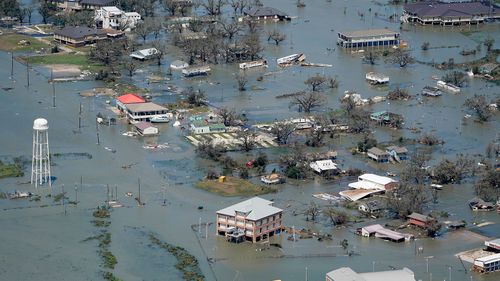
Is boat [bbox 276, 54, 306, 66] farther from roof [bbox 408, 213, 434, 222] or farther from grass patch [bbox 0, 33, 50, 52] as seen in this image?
roof [bbox 408, 213, 434, 222]

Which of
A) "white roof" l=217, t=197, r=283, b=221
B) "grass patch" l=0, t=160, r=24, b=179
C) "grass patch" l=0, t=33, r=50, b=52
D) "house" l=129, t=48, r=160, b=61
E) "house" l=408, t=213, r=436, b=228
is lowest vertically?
"grass patch" l=0, t=33, r=50, b=52

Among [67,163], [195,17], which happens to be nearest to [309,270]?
[67,163]

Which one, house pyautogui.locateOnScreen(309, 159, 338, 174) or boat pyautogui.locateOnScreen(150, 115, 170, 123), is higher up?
house pyautogui.locateOnScreen(309, 159, 338, 174)

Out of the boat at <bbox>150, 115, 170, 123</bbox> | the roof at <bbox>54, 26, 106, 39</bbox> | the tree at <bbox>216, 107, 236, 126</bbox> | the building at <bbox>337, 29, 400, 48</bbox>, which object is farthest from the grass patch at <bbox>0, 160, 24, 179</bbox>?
the building at <bbox>337, 29, 400, 48</bbox>

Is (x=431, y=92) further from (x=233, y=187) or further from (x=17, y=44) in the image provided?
(x=17, y=44)

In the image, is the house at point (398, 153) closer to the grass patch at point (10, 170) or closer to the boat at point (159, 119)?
the boat at point (159, 119)

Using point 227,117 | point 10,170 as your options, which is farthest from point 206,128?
point 10,170

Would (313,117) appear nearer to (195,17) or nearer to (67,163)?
(67,163)
